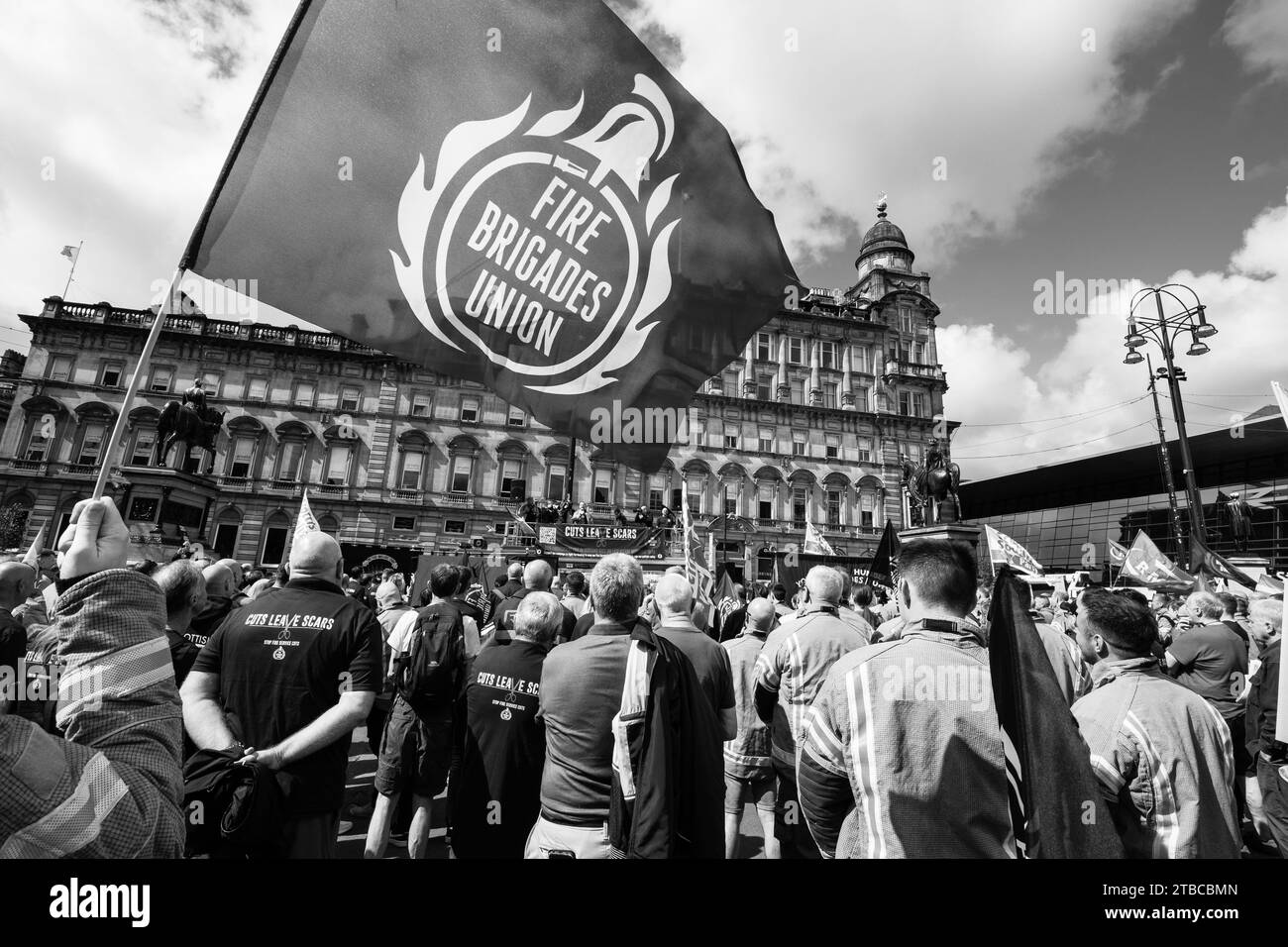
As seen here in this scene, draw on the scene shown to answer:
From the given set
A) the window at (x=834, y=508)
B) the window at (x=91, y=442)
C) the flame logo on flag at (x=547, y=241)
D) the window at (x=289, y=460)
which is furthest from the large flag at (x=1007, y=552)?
the window at (x=91, y=442)

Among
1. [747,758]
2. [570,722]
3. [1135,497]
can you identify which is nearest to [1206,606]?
[747,758]

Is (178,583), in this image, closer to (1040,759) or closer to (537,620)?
(537,620)

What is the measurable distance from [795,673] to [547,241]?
11.8ft

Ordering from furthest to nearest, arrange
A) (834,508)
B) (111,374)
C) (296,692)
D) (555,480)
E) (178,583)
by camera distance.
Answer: (834,508) → (555,480) → (111,374) → (178,583) → (296,692)

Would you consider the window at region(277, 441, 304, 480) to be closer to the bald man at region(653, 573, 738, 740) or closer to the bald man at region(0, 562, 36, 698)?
the bald man at region(0, 562, 36, 698)

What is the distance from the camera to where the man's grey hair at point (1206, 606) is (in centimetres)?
606

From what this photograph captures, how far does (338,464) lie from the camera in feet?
128

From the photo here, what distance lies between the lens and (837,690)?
2.20 metres

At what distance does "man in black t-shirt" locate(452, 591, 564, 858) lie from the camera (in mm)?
3695

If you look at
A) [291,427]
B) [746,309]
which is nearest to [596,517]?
[291,427]

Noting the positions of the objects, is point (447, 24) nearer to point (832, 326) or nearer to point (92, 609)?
point (92, 609)

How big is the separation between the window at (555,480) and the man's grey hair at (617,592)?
37542mm

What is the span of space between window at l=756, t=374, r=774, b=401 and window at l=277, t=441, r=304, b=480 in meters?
31.6

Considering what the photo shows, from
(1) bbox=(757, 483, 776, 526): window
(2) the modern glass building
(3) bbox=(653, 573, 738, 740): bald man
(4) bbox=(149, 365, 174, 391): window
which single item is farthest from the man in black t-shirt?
(4) bbox=(149, 365, 174, 391): window
